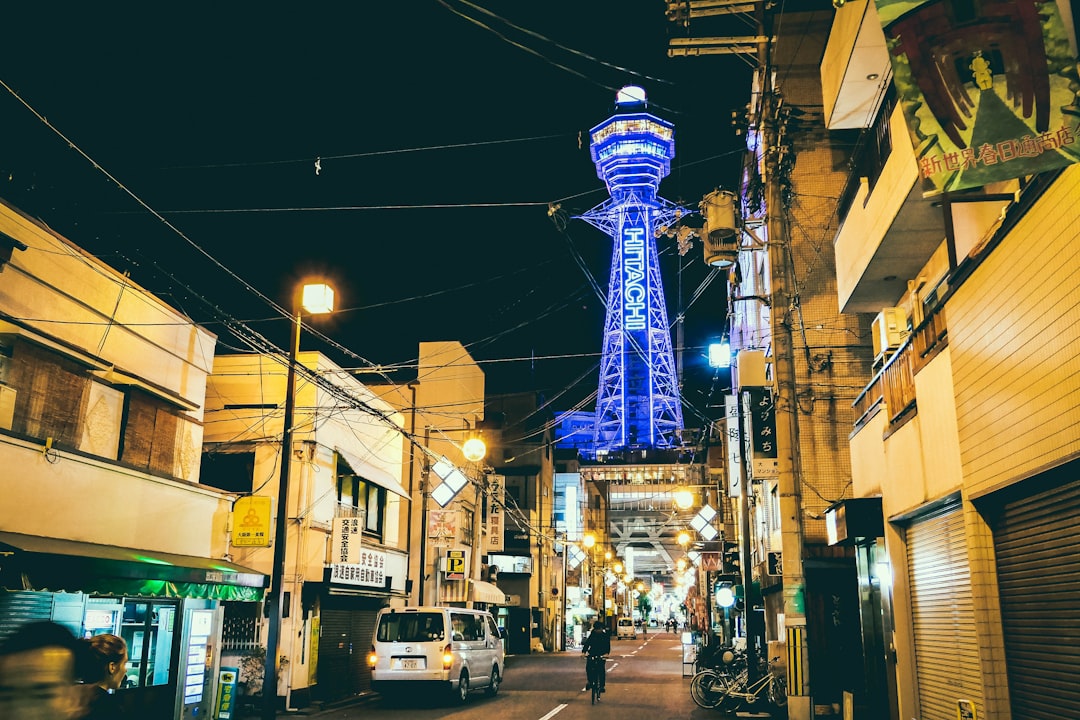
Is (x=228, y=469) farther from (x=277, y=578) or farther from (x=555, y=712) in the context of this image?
(x=555, y=712)

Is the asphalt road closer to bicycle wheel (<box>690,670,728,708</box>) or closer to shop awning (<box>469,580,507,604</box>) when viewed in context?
bicycle wheel (<box>690,670,728,708</box>)

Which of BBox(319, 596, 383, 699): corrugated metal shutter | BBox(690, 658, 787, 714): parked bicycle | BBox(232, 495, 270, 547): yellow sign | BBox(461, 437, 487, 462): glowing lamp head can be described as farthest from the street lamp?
BBox(461, 437, 487, 462): glowing lamp head

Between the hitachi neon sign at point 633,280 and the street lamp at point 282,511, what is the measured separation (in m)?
67.4

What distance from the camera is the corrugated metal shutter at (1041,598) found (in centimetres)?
755

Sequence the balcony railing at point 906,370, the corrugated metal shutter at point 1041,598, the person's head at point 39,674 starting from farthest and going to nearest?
1. the balcony railing at point 906,370
2. the corrugated metal shutter at point 1041,598
3. the person's head at point 39,674

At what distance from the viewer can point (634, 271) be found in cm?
8575

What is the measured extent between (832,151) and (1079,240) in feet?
55.5

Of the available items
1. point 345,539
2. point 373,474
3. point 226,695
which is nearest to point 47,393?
point 226,695

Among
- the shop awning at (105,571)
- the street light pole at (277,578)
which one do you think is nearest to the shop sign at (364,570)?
the street light pole at (277,578)

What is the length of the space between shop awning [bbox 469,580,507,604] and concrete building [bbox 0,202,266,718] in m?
20.4

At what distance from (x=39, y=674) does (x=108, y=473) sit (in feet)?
38.6

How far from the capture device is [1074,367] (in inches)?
278

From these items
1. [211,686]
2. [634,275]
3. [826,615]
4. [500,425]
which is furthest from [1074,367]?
[634,275]

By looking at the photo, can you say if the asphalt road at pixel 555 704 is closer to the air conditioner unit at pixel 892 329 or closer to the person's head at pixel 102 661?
the air conditioner unit at pixel 892 329
